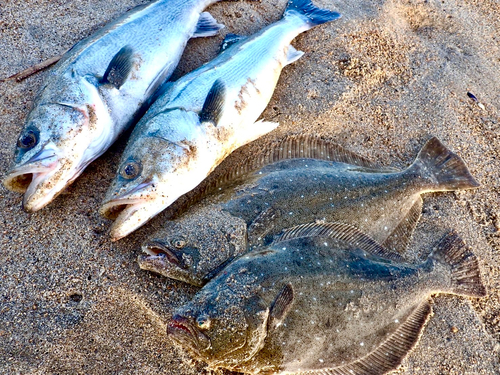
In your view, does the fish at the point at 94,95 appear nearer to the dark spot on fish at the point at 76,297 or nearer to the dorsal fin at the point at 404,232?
the dark spot on fish at the point at 76,297

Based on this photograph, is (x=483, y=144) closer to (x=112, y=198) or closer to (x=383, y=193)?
(x=383, y=193)

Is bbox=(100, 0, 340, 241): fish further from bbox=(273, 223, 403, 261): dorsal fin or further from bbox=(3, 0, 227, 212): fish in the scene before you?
bbox=(273, 223, 403, 261): dorsal fin

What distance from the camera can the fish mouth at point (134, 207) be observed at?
2980mm

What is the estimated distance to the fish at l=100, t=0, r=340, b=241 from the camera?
3.07 metres

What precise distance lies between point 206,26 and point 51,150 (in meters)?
2.39

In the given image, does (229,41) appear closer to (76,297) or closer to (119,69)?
(119,69)

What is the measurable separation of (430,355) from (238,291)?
177cm

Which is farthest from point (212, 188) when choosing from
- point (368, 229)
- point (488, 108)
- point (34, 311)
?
point (488, 108)

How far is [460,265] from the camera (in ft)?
10.7

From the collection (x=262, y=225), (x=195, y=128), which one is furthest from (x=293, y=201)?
(x=195, y=128)

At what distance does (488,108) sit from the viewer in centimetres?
449

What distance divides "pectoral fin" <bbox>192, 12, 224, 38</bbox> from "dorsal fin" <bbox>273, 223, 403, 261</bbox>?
277cm

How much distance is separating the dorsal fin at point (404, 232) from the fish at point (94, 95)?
8.77 feet

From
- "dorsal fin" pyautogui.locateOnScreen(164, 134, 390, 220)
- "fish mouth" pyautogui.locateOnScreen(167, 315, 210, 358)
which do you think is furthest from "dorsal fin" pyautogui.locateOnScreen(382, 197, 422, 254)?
"fish mouth" pyautogui.locateOnScreen(167, 315, 210, 358)
